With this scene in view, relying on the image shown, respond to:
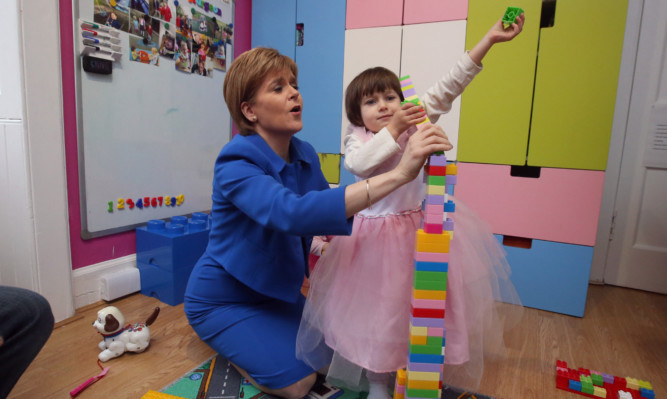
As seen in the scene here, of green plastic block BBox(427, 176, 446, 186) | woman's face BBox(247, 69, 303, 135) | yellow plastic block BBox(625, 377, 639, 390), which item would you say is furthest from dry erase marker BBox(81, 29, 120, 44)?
yellow plastic block BBox(625, 377, 639, 390)

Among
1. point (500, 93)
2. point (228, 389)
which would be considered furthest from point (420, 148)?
point (500, 93)

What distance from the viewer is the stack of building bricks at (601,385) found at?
1223 mm

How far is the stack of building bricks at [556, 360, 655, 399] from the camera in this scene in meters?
1.22

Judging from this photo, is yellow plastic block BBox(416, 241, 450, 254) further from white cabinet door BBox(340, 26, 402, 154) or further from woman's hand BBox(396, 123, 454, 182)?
white cabinet door BBox(340, 26, 402, 154)

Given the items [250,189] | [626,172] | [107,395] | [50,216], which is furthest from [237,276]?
[626,172]

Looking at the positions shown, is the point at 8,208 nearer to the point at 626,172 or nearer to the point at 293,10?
the point at 293,10

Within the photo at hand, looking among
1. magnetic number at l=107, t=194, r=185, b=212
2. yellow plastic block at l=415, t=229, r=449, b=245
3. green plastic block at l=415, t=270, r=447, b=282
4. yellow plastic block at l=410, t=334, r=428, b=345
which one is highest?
yellow plastic block at l=415, t=229, r=449, b=245

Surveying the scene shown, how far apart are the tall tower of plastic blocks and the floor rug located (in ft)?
1.05

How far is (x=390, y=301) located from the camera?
1.07 m

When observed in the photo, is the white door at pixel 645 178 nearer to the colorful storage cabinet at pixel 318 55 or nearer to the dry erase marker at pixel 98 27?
the colorful storage cabinet at pixel 318 55

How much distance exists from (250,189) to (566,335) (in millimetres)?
1468

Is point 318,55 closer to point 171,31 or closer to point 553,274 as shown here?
point 171,31

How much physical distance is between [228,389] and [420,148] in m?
0.93

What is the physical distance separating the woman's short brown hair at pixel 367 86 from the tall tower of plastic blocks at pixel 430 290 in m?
0.34
